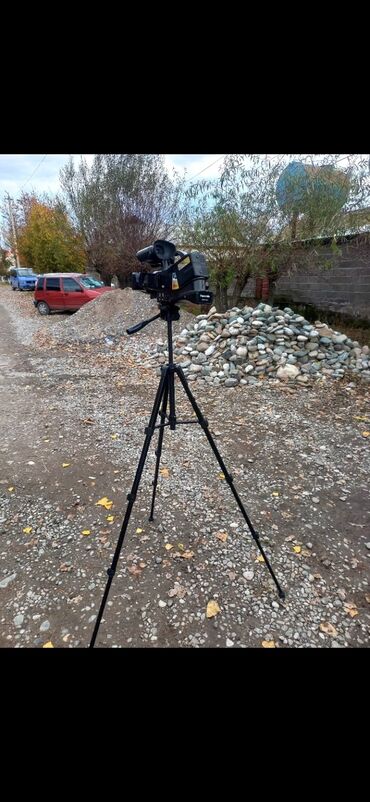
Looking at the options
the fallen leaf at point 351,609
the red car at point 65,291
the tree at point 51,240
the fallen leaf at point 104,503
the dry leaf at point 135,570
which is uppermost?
the tree at point 51,240

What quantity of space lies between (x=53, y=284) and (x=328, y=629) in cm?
1318

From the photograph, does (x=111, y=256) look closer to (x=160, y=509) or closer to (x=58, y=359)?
(x=58, y=359)

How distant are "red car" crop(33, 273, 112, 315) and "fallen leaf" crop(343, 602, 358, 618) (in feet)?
37.5

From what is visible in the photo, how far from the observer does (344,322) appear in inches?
286

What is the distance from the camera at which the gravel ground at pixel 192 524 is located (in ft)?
6.02

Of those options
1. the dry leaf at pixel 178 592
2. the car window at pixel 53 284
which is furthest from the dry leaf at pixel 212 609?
the car window at pixel 53 284

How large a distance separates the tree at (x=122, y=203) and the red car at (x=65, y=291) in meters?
2.13

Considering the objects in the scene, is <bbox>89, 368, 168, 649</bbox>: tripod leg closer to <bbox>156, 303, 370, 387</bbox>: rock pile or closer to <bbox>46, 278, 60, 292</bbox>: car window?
<bbox>156, 303, 370, 387</bbox>: rock pile

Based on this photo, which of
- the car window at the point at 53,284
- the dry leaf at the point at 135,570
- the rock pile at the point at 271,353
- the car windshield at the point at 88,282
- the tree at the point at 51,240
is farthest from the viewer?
the tree at the point at 51,240

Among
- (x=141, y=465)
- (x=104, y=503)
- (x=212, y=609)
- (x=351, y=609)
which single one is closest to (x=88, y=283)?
(x=104, y=503)

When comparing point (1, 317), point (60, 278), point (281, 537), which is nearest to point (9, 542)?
point (281, 537)

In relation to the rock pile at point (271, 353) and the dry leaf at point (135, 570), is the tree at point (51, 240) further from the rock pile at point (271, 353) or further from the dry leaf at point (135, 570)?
the dry leaf at point (135, 570)

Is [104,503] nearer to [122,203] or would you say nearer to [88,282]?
[88,282]
